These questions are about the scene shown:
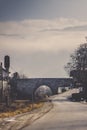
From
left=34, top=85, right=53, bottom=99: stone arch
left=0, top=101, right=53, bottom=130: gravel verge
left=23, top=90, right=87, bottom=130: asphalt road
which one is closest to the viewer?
left=23, top=90, right=87, bottom=130: asphalt road

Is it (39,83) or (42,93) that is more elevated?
(39,83)

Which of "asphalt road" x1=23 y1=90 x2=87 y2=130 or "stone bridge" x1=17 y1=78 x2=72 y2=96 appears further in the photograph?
"stone bridge" x1=17 y1=78 x2=72 y2=96

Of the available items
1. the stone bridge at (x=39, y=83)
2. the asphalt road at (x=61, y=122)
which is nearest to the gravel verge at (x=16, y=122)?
the asphalt road at (x=61, y=122)

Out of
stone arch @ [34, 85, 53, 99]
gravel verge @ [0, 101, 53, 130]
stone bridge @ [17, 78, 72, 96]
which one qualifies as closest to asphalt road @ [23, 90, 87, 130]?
gravel verge @ [0, 101, 53, 130]

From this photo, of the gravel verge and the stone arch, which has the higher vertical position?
the stone arch

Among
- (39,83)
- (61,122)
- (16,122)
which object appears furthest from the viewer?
(39,83)

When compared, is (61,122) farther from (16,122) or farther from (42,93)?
(42,93)

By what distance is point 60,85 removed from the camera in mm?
136625

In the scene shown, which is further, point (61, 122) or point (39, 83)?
point (39, 83)

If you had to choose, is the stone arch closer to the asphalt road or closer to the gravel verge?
the asphalt road

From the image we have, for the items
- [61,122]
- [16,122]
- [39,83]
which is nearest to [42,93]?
[39,83]

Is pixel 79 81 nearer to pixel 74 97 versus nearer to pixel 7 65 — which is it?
pixel 74 97

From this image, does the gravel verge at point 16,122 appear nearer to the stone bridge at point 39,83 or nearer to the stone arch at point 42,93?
the stone arch at point 42,93

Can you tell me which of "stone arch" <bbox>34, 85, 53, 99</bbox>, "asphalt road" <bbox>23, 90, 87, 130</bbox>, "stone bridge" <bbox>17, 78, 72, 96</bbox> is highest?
"stone bridge" <bbox>17, 78, 72, 96</bbox>
